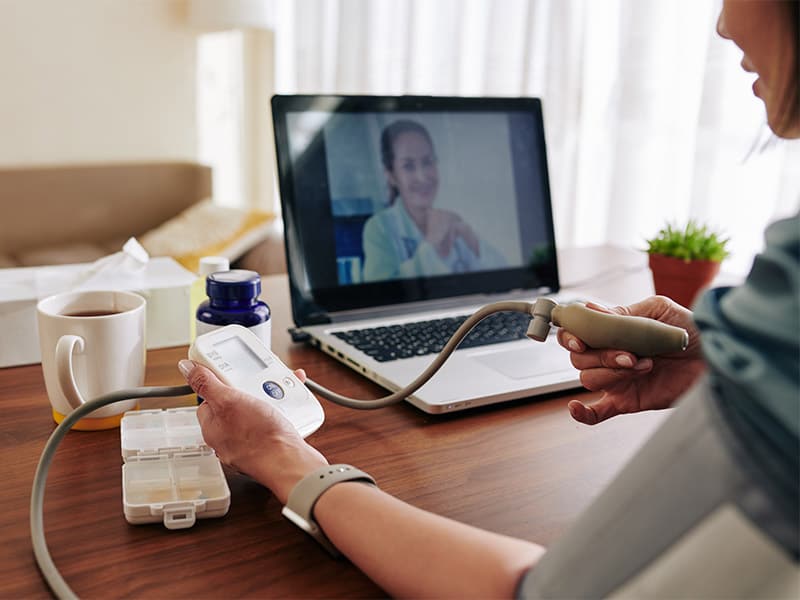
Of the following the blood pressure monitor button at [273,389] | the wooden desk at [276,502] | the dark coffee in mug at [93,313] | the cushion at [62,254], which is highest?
the dark coffee in mug at [93,313]

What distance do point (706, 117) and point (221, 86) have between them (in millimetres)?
2376

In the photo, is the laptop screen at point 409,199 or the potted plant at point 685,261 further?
the potted plant at point 685,261

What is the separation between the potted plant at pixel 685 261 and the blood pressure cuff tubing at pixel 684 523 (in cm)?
76

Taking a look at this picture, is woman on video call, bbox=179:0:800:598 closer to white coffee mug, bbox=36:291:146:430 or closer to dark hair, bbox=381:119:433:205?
white coffee mug, bbox=36:291:146:430

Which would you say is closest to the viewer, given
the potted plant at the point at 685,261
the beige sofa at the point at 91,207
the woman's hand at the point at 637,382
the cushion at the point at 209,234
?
the woman's hand at the point at 637,382

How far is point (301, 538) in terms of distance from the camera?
559 mm

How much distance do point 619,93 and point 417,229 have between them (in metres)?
1.31

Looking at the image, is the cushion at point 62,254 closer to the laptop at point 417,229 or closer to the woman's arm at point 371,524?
Answer: the laptop at point 417,229

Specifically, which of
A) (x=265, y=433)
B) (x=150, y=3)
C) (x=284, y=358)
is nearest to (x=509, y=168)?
(x=284, y=358)

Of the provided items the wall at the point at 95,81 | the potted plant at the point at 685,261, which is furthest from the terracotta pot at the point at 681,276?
the wall at the point at 95,81

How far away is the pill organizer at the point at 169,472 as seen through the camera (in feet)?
1.82

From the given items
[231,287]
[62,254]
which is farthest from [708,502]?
[62,254]

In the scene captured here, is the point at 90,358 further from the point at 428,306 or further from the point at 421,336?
the point at 428,306

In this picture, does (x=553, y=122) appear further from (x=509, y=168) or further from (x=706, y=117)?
(x=509, y=168)
